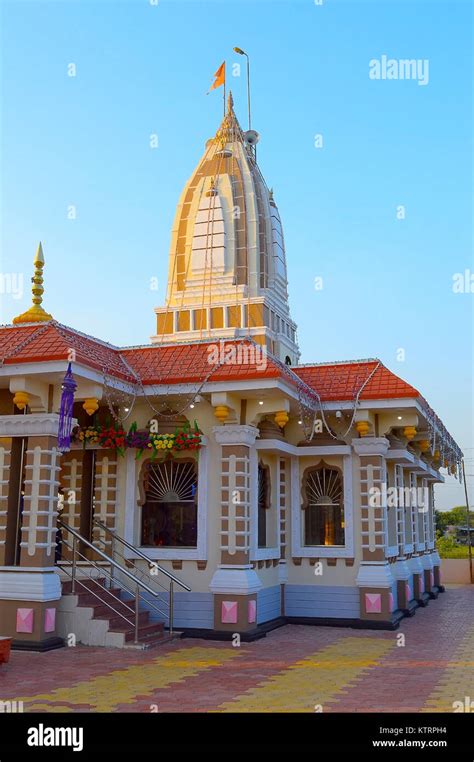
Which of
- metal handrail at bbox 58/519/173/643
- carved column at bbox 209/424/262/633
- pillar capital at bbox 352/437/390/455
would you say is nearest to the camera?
metal handrail at bbox 58/519/173/643

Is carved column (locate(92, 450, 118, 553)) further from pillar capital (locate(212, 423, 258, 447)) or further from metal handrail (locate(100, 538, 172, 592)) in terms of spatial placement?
pillar capital (locate(212, 423, 258, 447))

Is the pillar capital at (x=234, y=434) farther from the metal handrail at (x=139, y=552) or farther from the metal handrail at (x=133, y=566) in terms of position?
the metal handrail at (x=133, y=566)

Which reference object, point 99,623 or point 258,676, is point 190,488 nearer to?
point 99,623

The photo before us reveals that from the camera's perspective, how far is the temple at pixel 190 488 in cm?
1216

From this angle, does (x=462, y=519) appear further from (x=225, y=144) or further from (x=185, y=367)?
(x=185, y=367)

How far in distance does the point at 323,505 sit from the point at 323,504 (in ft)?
0.07

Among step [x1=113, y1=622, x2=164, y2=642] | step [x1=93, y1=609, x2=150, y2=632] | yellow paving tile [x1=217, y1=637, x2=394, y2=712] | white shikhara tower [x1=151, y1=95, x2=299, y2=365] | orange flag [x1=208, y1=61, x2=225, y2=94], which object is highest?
orange flag [x1=208, y1=61, x2=225, y2=94]

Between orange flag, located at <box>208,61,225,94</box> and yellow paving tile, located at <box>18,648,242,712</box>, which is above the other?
orange flag, located at <box>208,61,225,94</box>

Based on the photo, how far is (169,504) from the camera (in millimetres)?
14391

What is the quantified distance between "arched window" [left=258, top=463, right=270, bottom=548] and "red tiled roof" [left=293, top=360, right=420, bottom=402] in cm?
193

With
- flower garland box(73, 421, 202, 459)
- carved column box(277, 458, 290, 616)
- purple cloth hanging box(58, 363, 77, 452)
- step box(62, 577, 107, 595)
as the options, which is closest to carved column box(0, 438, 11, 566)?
step box(62, 577, 107, 595)

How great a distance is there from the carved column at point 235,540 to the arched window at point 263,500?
1188mm

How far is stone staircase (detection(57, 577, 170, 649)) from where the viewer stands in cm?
1201
